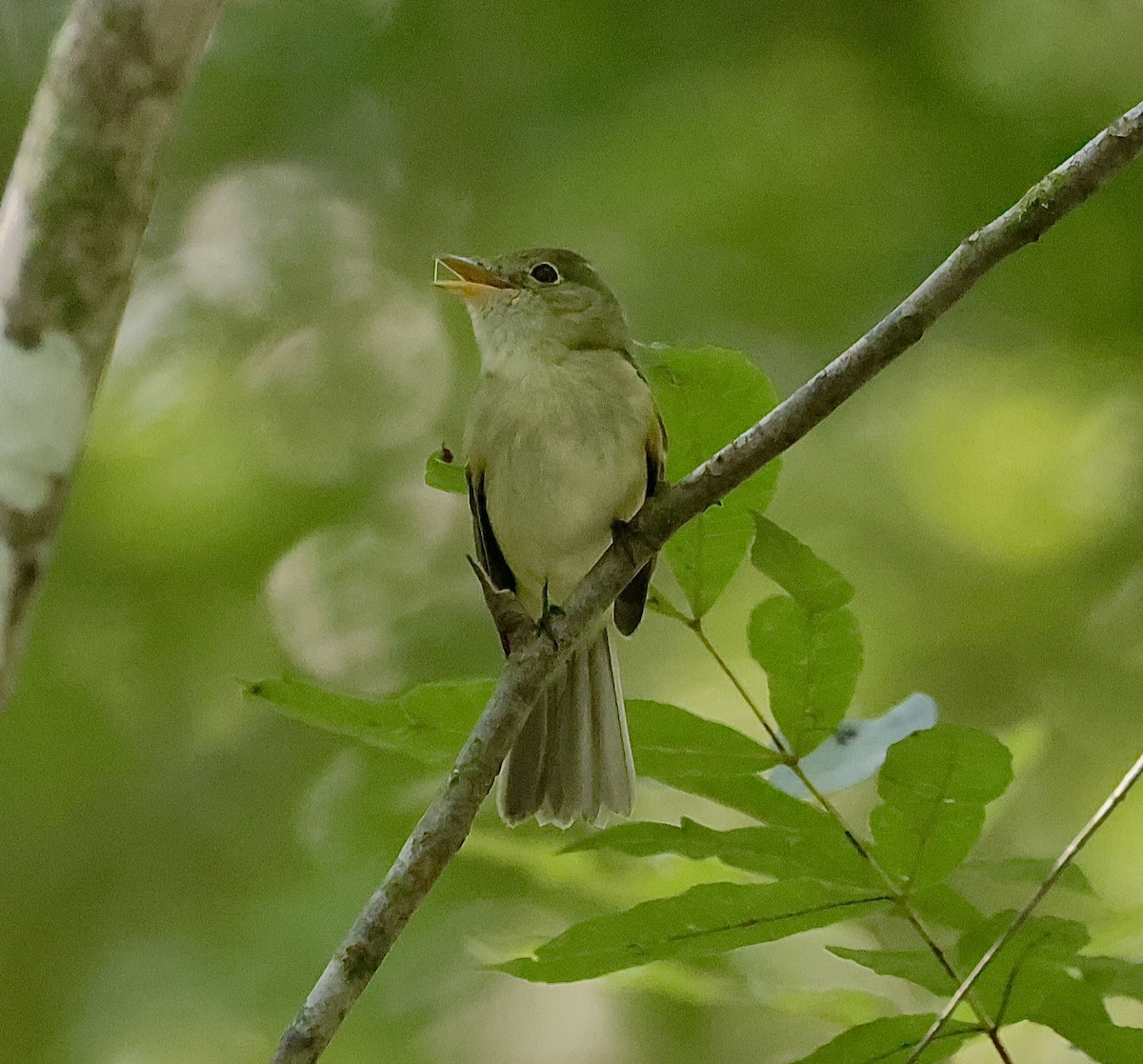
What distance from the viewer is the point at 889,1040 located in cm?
154

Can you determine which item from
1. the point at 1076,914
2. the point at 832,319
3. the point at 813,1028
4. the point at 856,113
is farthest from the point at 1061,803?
the point at 856,113

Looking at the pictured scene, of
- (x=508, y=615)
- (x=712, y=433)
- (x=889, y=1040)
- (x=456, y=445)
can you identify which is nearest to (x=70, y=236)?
(x=508, y=615)

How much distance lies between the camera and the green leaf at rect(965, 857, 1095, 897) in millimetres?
1603

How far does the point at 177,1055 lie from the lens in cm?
411

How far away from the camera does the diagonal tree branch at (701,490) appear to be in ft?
5.06

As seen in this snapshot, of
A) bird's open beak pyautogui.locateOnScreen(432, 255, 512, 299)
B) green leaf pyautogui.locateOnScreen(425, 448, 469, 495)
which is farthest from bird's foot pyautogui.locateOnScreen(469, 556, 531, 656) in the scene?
bird's open beak pyautogui.locateOnScreen(432, 255, 512, 299)

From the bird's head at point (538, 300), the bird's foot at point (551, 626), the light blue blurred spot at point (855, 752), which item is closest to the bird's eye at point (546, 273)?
the bird's head at point (538, 300)

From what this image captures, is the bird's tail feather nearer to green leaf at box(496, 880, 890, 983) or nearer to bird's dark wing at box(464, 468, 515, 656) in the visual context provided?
bird's dark wing at box(464, 468, 515, 656)

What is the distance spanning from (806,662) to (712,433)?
0.38m

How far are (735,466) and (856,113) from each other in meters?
2.93

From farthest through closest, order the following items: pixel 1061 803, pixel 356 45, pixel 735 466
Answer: pixel 356 45
pixel 1061 803
pixel 735 466

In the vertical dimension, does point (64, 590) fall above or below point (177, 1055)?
above

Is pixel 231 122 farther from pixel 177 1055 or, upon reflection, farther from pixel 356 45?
pixel 177 1055

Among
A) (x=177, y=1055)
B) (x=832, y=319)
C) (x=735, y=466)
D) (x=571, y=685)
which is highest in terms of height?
(x=832, y=319)
